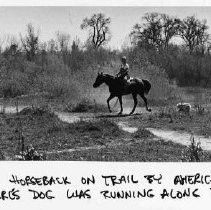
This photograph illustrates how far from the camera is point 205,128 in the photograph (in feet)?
58.9

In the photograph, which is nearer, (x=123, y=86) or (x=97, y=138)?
(x=97, y=138)

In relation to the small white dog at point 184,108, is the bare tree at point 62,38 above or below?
above

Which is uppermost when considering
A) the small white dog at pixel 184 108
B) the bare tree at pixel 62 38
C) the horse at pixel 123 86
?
the bare tree at pixel 62 38

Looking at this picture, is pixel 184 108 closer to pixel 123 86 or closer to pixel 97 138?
pixel 123 86

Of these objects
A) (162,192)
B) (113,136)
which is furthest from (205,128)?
(162,192)

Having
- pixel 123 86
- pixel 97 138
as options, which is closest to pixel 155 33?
pixel 123 86

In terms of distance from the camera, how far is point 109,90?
74.2ft

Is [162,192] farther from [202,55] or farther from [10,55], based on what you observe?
[10,55]

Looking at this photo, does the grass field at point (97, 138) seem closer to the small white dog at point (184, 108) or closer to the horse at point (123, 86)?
the small white dog at point (184, 108)

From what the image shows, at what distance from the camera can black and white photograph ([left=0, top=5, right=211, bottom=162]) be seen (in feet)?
42.3

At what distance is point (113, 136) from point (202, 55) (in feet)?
44.9

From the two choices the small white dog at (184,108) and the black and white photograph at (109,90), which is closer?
the black and white photograph at (109,90)

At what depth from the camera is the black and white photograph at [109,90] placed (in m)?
12.9

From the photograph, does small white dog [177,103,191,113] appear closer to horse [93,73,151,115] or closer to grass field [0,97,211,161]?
grass field [0,97,211,161]
